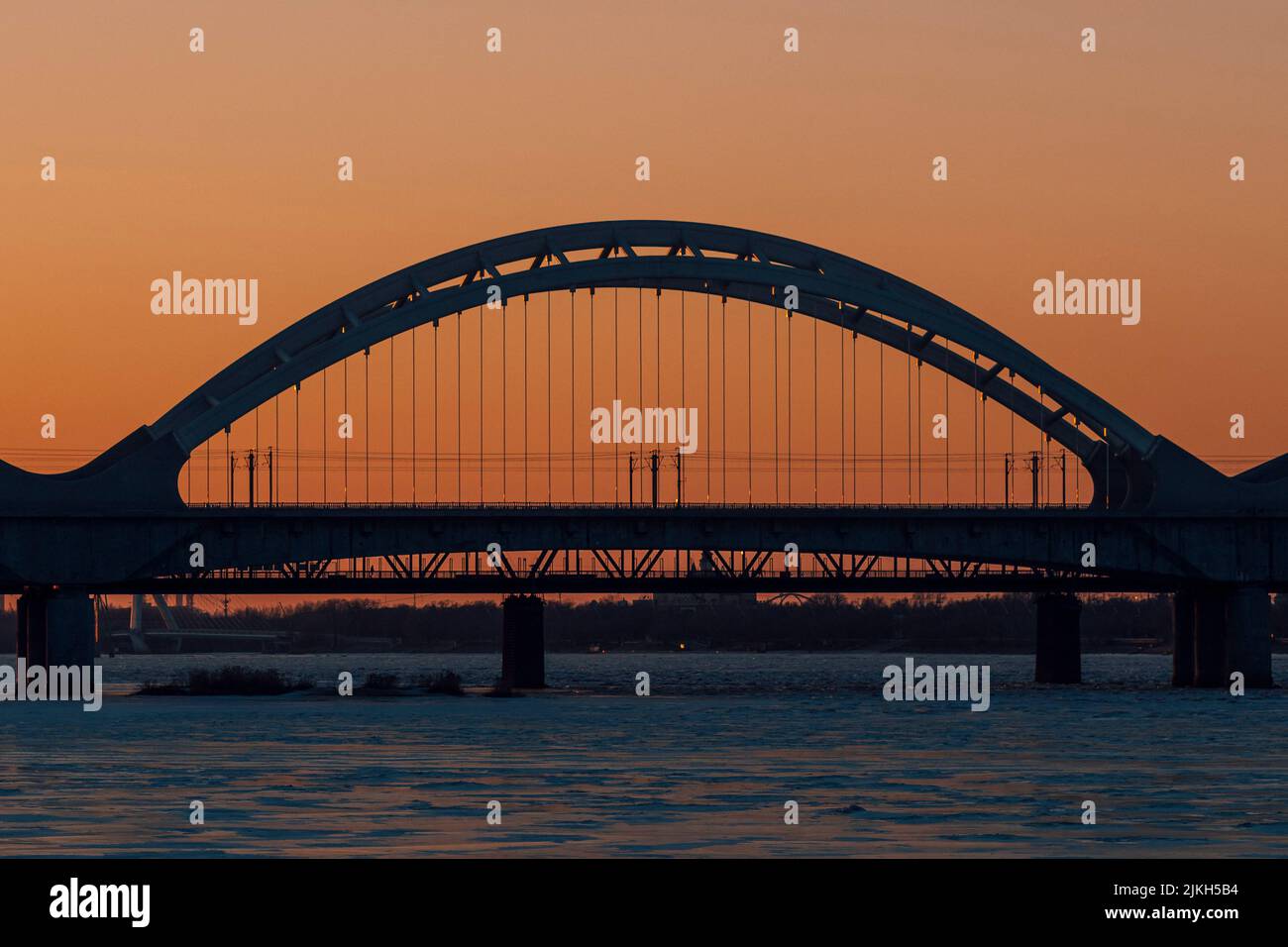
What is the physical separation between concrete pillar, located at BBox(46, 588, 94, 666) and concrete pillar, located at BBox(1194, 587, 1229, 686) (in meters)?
44.6

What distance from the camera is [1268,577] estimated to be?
307 feet

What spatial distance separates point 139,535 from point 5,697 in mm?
7626

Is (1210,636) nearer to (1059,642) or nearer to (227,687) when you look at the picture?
(1059,642)

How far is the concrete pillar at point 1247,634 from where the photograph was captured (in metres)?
94.4

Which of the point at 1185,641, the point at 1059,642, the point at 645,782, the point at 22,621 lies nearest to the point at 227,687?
the point at 22,621

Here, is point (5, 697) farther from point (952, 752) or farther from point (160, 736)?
point (952, 752)

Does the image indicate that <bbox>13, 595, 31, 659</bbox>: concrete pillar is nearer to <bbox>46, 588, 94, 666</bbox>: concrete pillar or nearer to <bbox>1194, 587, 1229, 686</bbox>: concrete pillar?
<bbox>46, 588, 94, 666</bbox>: concrete pillar

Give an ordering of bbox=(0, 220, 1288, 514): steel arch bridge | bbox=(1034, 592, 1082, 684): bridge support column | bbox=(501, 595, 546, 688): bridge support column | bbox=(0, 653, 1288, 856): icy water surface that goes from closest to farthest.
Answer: bbox=(0, 653, 1288, 856): icy water surface, bbox=(0, 220, 1288, 514): steel arch bridge, bbox=(501, 595, 546, 688): bridge support column, bbox=(1034, 592, 1082, 684): bridge support column

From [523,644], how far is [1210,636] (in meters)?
29.1

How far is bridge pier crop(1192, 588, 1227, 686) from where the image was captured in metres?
96.1

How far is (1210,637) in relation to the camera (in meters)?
96.9

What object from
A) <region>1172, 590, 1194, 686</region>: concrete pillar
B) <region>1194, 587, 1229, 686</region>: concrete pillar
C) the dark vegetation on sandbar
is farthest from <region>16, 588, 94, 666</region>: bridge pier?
<region>1172, 590, 1194, 686</region>: concrete pillar

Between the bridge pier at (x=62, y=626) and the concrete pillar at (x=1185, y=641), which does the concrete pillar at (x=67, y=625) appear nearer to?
the bridge pier at (x=62, y=626)

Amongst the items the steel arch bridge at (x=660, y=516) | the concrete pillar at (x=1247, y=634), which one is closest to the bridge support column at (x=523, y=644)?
the steel arch bridge at (x=660, y=516)
